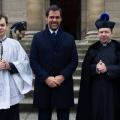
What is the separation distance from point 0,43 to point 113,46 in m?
1.49

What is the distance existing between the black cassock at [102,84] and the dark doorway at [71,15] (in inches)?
563

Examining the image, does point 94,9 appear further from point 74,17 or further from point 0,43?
point 0,43

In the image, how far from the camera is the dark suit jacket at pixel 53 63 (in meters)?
7.00

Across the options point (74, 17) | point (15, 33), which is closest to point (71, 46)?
point (15, 33)

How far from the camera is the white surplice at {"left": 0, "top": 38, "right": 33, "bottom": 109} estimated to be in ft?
22.0

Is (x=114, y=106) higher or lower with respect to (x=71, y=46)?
lower

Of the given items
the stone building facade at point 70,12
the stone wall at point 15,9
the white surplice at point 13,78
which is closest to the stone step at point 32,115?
the white surplice at point 13,78

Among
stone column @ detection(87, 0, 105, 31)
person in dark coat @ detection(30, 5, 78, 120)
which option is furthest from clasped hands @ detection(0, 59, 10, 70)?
stone column @ detection(87, 0, 105, 31)

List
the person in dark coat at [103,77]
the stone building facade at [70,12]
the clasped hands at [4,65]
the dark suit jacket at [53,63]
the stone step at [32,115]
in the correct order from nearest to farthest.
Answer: the clasped hands at [4,65], the person in dark coat at [103,77], the dark suit jacket at [53,63], the stone step at [32,115], the stone building facade at [70,12]

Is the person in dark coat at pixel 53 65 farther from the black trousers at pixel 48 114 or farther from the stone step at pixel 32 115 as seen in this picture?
the stone step at pixel 32 115

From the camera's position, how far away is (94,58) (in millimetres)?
6918

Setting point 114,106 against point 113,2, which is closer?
point 114,106

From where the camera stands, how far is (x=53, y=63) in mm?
7008

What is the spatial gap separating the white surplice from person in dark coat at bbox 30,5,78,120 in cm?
19
